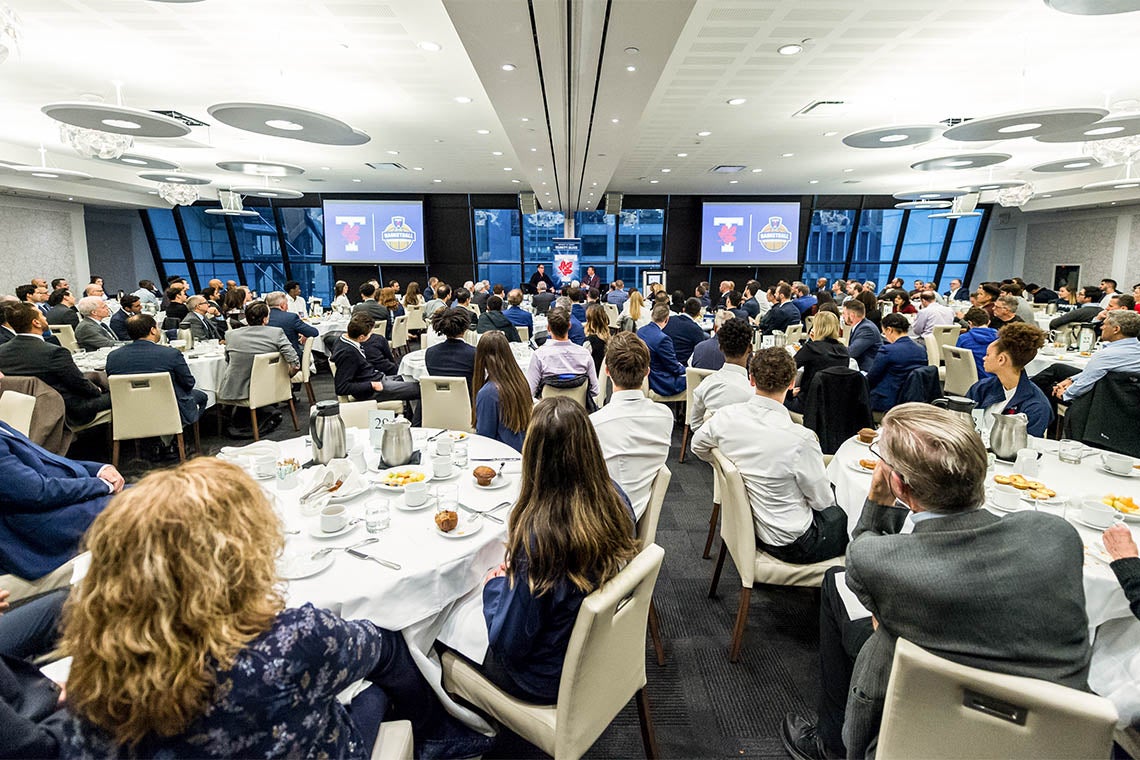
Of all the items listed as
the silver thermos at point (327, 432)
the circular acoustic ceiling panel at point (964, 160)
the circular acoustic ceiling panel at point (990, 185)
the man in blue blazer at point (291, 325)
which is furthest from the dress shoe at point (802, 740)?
the circular acoustic ceiling panel at point (990, 185)

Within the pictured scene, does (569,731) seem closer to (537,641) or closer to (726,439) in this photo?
(537,641)

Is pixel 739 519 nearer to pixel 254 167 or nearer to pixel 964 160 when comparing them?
pixel 964 160

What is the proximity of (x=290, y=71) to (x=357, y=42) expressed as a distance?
132 centimetres

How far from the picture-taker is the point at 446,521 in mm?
1902

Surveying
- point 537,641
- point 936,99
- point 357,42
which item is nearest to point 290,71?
point 357,42

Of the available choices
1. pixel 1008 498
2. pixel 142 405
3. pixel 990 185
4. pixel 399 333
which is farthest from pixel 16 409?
pixel 990 185

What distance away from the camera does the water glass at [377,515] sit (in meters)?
1.93

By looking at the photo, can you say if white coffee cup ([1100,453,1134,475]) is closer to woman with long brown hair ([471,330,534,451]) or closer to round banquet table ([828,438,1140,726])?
round banquet table ([828,438,1140,726])

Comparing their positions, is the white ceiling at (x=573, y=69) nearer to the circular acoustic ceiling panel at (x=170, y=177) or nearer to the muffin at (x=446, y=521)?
the circular acoustic ceiling panel at (x=170, y=177)

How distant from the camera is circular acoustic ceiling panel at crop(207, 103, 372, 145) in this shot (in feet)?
Result: 16.0

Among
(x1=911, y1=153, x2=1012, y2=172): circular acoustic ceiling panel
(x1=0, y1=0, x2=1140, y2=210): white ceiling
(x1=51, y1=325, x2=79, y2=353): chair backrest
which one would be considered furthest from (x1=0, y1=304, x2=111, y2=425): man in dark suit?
(x1=911, y1=153, x2=1012, y2=172): circular acoustic ceiling panel

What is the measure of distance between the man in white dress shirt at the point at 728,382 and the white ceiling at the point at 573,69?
6.79 feet

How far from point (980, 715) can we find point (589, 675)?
917 mm

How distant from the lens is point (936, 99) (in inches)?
258
